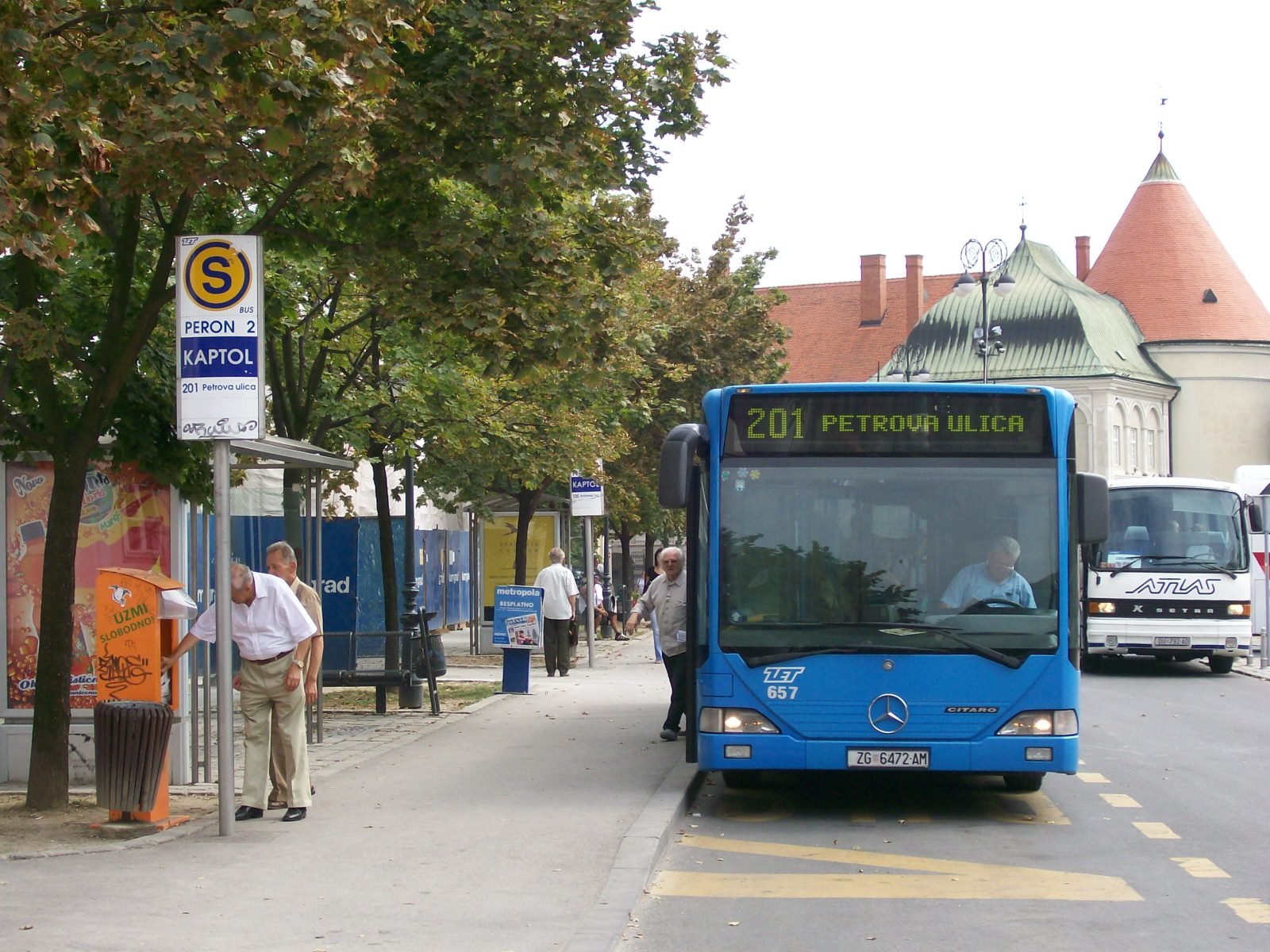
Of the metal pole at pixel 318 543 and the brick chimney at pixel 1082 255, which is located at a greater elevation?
the brick chimney at pixel 1082 255

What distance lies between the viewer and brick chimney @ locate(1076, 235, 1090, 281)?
344 feet

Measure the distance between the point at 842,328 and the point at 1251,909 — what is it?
100643 millimetres

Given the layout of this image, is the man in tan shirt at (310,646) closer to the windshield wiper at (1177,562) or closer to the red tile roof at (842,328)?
the windshield wiper at (1177,562)

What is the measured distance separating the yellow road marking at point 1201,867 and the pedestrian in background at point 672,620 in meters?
5.81

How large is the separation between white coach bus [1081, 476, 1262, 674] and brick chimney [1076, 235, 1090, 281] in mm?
82710

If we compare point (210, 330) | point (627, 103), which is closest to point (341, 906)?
point (210, 330)

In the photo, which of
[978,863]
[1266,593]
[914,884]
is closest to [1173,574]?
[1266,593]

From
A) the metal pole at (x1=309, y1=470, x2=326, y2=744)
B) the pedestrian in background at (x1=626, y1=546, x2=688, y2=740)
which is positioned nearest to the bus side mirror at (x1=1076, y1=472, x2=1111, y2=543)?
the pedestrian in background at (x1=626, y1=546, x2=688, y2=740)

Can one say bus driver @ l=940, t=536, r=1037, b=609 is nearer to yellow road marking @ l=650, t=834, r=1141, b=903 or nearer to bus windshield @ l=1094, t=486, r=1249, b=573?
yellow road marking @ l=650, t=834, r=1141, b=903

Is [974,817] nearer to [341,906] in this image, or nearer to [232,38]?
[341,906]

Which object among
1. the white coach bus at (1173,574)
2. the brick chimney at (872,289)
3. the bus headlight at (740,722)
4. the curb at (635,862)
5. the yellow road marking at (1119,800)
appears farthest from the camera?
the brick chimney at (872,289)

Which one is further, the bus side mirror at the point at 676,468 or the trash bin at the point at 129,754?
the bus side mirror at the point at 676,468

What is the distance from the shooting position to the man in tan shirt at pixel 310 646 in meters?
10.3

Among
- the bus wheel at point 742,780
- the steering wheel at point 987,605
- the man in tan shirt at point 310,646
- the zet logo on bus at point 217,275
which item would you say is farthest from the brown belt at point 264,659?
the steering wheel at point 987,605
